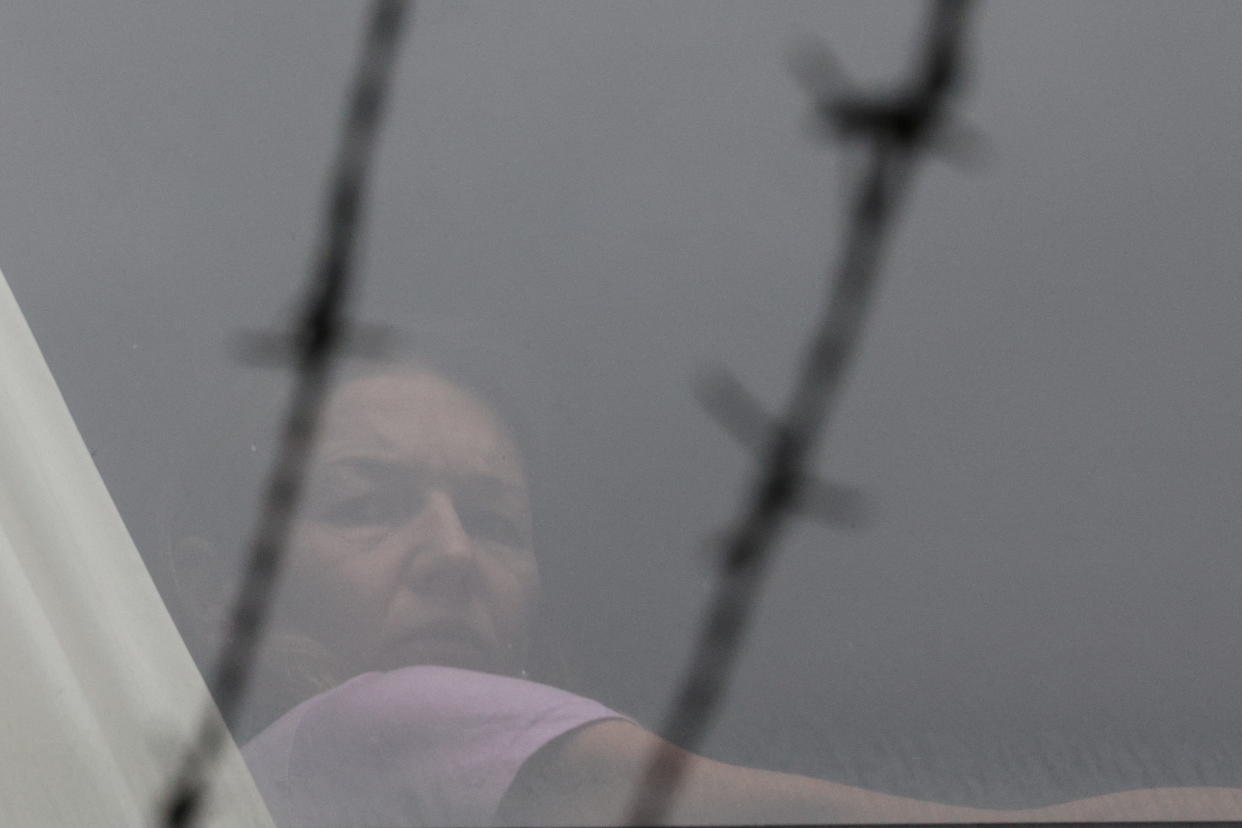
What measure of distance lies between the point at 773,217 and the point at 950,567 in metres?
0.22

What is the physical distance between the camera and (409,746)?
635 millimetres

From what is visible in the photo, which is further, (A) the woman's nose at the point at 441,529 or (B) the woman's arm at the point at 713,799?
(A) the woman's nose at the point at 441,529

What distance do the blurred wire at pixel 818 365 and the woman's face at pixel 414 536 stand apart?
0.10 m

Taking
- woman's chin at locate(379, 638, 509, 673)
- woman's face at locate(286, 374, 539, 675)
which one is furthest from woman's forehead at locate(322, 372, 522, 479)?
woman's chin at locate(379, 638, 509, 673)

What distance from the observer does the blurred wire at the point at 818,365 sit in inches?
25.2

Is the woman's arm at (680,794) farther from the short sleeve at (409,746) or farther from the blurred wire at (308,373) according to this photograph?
the blurred wire at (308,373)

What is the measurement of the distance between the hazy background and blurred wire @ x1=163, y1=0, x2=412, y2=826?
0.01m

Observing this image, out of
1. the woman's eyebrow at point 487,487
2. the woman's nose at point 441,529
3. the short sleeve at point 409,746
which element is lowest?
the short sleeve at point 409,746

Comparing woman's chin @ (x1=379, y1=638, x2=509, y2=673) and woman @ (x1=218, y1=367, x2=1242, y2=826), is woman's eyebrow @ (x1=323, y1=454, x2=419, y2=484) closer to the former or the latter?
woman @ (x1=218, y1=367, x2=1242, y2=826)

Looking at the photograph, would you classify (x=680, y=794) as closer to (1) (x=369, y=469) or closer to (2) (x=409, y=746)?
(2) (x=409, y=746)

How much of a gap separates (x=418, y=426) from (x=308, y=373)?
0.11 m

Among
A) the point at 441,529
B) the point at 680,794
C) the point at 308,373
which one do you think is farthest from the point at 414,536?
the point at 680,794

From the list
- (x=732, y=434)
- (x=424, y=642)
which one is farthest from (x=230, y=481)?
(x=732, y=434)

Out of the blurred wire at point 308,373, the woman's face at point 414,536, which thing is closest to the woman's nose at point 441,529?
the woman's face at point 414,536
